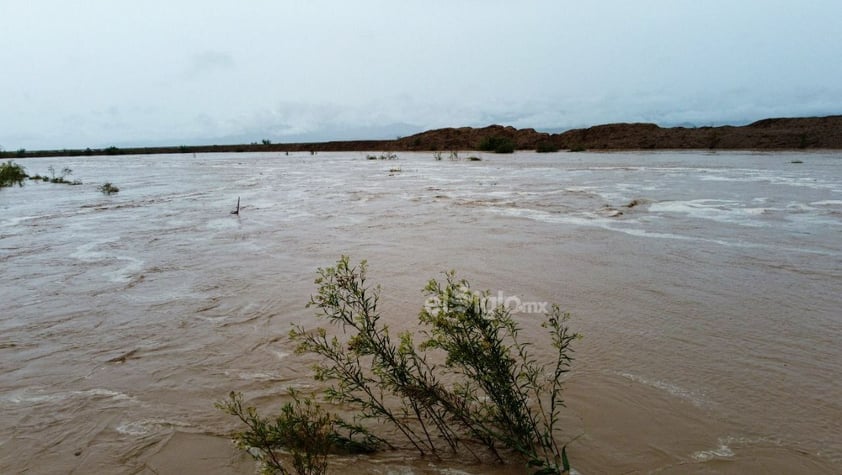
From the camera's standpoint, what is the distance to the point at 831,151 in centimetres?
3111

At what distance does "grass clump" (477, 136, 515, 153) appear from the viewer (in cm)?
4441

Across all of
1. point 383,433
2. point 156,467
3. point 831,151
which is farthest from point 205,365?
point 831,151

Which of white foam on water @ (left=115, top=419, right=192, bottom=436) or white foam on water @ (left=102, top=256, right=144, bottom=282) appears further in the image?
white foam on water @ (left=102, top=256, right=144, bottom=282)

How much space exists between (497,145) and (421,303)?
44.6 metres

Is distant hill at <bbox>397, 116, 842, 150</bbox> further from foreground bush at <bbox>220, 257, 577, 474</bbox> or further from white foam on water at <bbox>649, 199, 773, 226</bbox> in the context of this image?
foreground bush at <bbox>220, 257, 577, 474</bbox>

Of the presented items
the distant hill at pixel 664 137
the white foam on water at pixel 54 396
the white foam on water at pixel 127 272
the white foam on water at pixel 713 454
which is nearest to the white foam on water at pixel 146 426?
the white foam on water at pixel 54 396

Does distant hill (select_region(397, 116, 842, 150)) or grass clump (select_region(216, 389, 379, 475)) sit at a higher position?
distant hill (select_region(397, 116, 842, 150))

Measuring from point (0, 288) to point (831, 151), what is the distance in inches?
1594

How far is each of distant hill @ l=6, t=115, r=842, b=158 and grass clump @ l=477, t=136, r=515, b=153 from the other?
68 centimetres

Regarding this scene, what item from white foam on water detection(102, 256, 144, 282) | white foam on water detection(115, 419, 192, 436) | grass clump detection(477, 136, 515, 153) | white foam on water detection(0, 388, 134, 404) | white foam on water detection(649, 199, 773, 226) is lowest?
white foam on water detection(115, 419, 192, 436)

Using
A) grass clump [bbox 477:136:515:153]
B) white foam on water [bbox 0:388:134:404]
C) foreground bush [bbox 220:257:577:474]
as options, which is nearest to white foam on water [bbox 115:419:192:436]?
white foam on water [bbox 0:388:134:404]

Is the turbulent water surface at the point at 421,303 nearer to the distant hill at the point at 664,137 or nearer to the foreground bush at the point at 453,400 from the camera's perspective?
the foreground bush at the point at 453,400

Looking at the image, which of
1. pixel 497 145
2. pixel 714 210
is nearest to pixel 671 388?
pixel 714 210

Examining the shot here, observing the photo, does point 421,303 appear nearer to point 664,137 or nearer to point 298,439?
point 298,439
